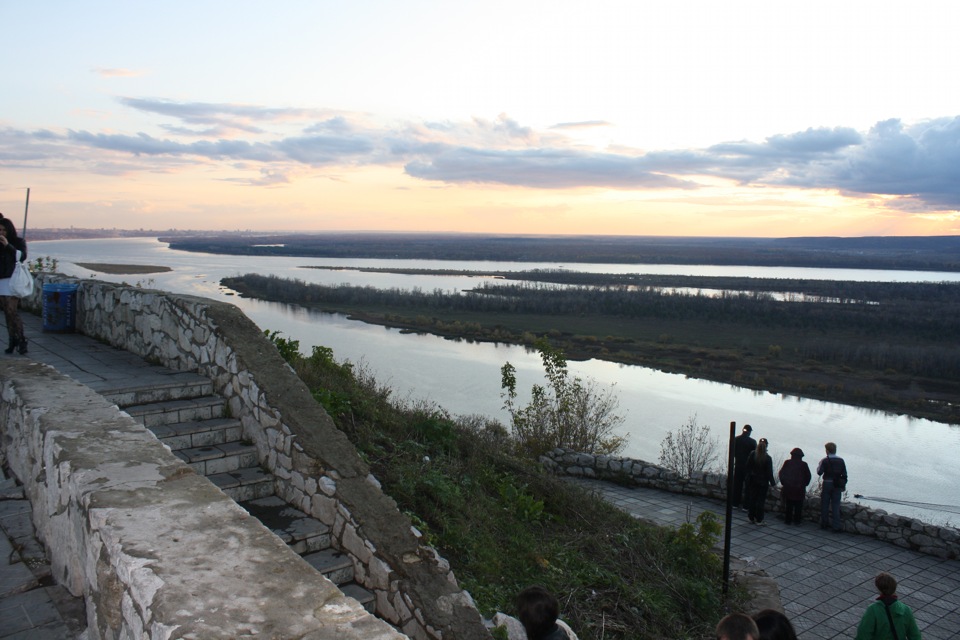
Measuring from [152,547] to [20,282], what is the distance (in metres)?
4.99

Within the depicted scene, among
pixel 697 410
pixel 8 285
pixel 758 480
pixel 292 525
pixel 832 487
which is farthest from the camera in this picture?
pixel 697 410

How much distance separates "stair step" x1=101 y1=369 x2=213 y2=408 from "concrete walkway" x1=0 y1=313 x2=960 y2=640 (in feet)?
0.35

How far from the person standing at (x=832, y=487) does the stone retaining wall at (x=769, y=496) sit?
0.16m

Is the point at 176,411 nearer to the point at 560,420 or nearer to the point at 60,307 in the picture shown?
the point at 60,307

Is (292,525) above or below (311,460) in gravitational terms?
below

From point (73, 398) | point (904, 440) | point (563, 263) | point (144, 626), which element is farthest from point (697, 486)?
point (563, 263)

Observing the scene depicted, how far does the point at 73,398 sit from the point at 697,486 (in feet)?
27.8

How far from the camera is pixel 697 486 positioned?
9922mm

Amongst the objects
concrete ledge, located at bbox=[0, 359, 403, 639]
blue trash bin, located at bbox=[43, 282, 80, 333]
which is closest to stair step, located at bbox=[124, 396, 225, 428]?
concrete ledge, located at bbox=[0, 359, 403, 639]

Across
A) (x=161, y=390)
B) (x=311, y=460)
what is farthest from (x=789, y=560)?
(x=161, y=390)

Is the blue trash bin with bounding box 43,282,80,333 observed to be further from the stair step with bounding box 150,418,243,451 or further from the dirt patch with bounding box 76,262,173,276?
the dirt patch with bounding box 76,262,173,276

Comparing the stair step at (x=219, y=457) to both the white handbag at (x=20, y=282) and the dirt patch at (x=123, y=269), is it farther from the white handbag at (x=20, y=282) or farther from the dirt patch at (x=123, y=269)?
the dirt patch at (x=123, y=269)

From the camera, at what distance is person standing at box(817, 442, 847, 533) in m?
8.33

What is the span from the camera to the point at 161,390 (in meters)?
4.96
